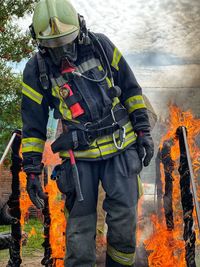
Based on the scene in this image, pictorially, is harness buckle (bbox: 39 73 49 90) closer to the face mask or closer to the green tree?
the face mask

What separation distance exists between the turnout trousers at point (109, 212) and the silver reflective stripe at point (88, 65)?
72cm

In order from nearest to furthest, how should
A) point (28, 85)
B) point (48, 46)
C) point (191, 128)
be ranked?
point (48, 46) < point (28, 85) < point (191, 128)

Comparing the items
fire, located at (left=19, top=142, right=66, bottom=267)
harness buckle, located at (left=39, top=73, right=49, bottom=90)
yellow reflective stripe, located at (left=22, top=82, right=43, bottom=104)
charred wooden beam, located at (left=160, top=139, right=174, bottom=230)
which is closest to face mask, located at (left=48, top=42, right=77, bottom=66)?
harness buckle, located at (left=39, top=73, right=49, bottom=90)

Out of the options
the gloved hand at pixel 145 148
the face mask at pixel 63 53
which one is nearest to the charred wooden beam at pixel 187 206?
the gloved hand at pixel 145 148

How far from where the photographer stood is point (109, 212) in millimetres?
3621

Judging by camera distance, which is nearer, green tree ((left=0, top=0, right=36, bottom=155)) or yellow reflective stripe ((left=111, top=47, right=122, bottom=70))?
yellow reflective stripe ((left=111, top=47, right=122, bottom=70))

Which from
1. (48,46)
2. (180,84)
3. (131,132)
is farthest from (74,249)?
(180,84)

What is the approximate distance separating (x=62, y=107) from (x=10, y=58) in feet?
23.9

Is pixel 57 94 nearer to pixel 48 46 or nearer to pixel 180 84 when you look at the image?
pixel 48 46

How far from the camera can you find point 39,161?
149 inches

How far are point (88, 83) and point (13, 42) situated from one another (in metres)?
7.46

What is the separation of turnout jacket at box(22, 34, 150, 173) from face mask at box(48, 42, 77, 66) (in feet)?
0.22

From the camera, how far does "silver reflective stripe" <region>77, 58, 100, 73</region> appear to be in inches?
145

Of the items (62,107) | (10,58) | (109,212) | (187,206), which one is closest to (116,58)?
(62,107)
